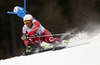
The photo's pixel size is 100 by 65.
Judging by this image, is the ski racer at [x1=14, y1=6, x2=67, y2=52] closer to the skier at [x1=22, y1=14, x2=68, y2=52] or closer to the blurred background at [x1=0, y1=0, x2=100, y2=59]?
the skier at [x1=22, y1=14, x2=68, y2=52]

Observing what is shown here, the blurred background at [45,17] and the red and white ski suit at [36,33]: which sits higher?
the blurred background at [45,17]

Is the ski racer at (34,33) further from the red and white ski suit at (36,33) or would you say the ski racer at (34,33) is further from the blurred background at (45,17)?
the blurred background at (45,17)

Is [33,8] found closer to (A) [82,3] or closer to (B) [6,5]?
(B) [6,5]

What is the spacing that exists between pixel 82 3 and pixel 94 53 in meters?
16.0

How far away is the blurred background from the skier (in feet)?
33.8

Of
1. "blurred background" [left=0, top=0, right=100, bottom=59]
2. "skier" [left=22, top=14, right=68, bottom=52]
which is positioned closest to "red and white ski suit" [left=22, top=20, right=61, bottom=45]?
"skier" [left=22, top=14, right=68, bottom=52]

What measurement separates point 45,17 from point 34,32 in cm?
1174

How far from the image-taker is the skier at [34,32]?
669 cm

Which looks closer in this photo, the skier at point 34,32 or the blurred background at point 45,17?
the skier at point 34,32

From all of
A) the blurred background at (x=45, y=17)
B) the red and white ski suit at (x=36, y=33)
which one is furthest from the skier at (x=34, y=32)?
the blurred background at (x=45, y=17)

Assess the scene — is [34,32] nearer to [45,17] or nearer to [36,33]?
[36,33]

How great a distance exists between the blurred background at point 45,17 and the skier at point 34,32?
10.3 m

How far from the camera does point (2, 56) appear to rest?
16.9 metres

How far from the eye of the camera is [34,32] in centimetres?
676
